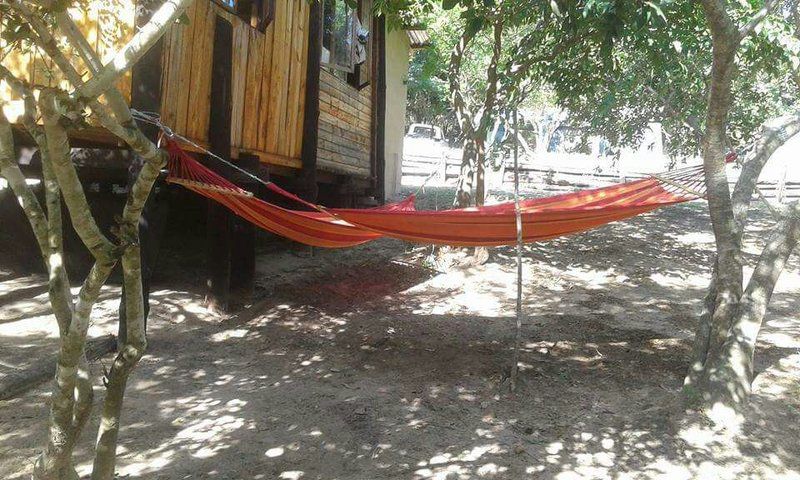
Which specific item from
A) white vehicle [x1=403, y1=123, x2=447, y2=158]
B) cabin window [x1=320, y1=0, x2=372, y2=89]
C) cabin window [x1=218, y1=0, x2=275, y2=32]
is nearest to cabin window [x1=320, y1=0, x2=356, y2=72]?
cabin window [x1=320, y1=0, x2=372, y2=89]

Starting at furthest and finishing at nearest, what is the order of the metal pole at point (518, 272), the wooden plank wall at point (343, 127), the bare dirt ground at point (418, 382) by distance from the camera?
the wooden plank wall at point (343, 127) → the metal pole at point (518, 272) → the bare dirt ground at point (418, 382)

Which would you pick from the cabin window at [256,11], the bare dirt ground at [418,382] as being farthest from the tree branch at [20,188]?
the cabin window at [256,11]

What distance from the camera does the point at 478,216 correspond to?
11.1 ft

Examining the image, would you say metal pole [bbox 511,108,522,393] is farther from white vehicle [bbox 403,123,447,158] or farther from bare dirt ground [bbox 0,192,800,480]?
white vehicle [bbox 403,123,447,158]

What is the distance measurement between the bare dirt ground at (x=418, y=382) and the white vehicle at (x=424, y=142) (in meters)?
9.12

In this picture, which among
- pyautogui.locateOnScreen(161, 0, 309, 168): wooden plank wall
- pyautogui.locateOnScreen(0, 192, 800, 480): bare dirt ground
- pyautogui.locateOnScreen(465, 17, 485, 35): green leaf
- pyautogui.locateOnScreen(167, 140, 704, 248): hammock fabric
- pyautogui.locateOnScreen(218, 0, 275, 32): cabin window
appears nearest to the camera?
pyautogui.locateOnScreen(0, 192, 800, 480): bare dirt ground

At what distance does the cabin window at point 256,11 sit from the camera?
13.2 feet

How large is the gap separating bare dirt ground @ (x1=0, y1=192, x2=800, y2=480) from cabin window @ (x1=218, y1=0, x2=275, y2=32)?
2141 mm

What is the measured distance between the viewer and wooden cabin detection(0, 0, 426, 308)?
10.5 feet

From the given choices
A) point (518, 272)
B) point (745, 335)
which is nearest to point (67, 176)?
point (518, 272)

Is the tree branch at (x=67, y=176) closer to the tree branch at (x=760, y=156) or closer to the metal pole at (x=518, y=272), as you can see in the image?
the metal pole at (x=518, y=272)

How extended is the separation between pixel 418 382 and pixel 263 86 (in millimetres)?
2571

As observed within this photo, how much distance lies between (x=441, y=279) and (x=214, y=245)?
7.38 ft

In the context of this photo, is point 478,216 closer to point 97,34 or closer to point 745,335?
point 745,335
